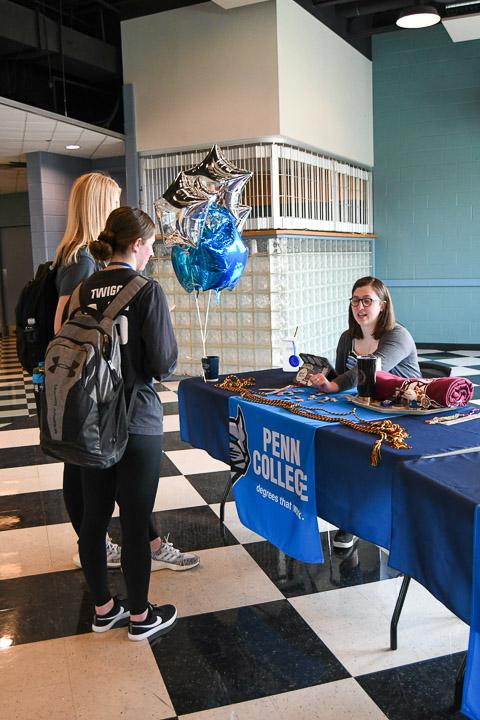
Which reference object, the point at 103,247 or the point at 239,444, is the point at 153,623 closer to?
the point at 239,444

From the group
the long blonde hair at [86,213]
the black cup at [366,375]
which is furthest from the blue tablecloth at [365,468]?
the long blonde hair at [86,213]

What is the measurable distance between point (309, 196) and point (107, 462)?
5.32 metres

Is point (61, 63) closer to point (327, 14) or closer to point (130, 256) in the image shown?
point (327, 14)

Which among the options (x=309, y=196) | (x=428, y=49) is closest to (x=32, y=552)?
(x=309, y=196)

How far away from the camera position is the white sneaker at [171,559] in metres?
2.67

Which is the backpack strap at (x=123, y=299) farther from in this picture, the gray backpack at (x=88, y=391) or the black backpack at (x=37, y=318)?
the black backpack at (x=37, y=318)

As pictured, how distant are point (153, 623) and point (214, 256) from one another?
2552 millimetres

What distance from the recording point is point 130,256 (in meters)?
2.08

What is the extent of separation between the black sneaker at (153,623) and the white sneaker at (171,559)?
1.23 feet

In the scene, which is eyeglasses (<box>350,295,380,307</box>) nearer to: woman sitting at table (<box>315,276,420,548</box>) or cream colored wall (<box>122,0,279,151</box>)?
woman sitting at table (<box>315,276,420,548</box>)

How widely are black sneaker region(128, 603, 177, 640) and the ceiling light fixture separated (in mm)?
5625

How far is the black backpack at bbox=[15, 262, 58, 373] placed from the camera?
2535 mm

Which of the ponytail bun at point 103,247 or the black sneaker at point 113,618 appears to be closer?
the ponytail bun at point 103,247

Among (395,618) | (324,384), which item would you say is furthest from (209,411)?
(395,618)
